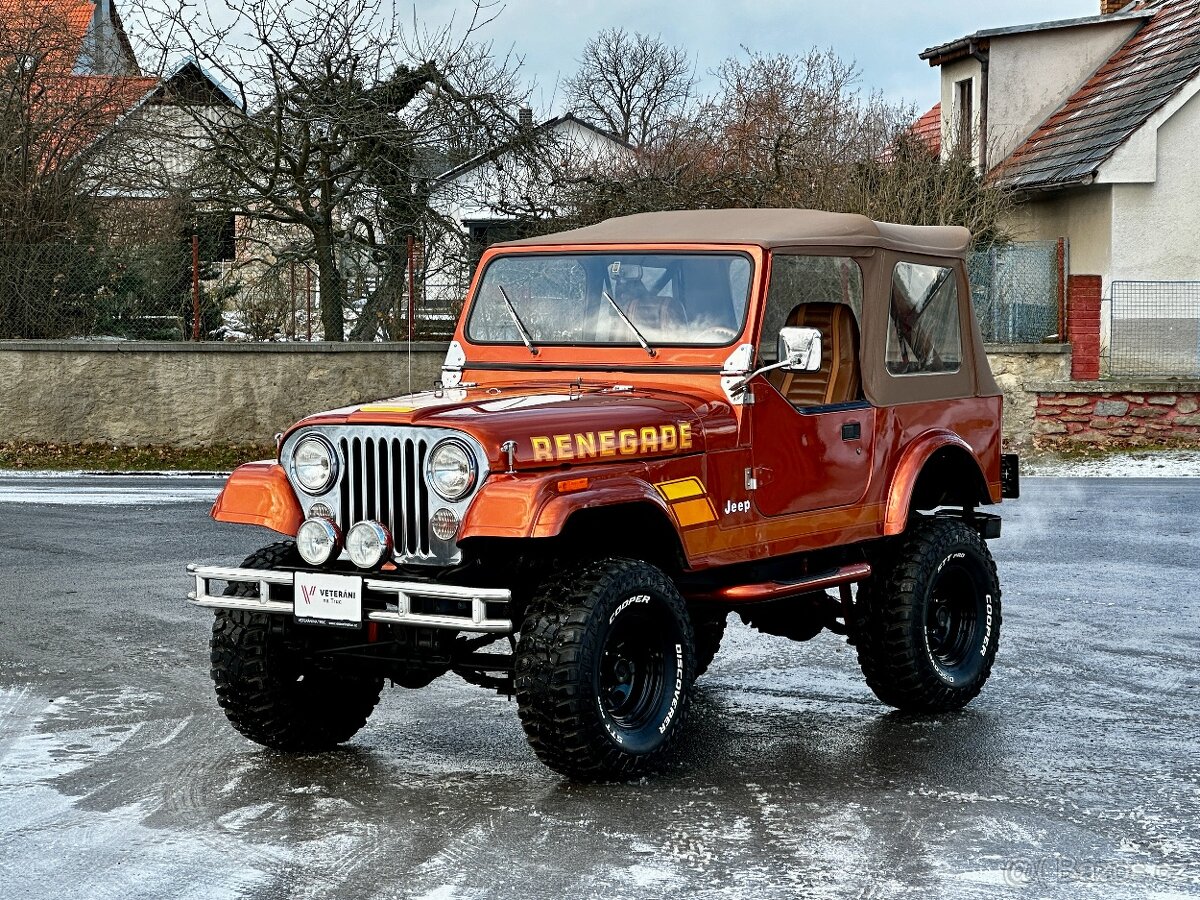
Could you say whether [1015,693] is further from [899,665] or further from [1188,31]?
[1188,31]

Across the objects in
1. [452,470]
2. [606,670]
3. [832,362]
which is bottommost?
[606,670]

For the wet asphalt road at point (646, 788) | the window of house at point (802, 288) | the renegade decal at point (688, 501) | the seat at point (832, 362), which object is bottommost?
the wet asphalt road at point (646, 788)

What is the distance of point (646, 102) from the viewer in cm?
5572

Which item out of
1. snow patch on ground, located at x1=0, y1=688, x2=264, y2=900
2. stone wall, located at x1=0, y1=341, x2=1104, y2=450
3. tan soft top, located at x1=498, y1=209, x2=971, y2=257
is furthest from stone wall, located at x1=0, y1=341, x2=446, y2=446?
snow patch on ground, located at x1=0, y1=688, x2=264, y2=900

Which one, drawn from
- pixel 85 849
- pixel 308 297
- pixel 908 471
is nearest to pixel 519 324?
pixel 908 471

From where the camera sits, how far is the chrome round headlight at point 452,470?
597 cm

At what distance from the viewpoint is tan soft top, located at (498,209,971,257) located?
7.30m

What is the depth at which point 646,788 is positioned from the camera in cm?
620

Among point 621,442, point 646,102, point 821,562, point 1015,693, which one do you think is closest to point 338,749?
point 621,442

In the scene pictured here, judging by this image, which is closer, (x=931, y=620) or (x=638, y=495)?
(x=638, y=495)

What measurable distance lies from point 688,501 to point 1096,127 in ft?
71.1

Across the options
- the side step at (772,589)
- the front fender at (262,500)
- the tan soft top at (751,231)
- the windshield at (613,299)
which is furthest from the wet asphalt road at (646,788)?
the tan soft top at (751,231)

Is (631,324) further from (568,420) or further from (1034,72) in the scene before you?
(1034,72)

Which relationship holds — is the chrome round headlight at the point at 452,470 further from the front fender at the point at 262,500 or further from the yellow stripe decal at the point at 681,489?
the yellow stripe decal at the point at 681,489
